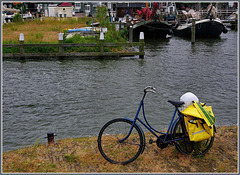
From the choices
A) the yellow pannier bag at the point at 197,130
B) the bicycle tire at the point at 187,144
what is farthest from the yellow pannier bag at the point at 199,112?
the bicycle tire at the point at 187,144

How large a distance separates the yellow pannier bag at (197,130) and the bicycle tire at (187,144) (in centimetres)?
15

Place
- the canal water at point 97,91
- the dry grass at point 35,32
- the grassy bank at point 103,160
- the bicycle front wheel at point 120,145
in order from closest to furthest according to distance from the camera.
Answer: the grassy bank at point 103,160
the bicycle front wheel at point 120,145
the canal water at point 97,91
the dry grass at point 35,32

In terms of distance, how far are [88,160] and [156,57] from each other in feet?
56.8

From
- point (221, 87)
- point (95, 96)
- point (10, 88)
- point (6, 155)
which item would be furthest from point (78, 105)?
point (221, 87)

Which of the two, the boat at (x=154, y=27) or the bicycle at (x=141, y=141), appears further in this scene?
the boat at (x=154, y=27)

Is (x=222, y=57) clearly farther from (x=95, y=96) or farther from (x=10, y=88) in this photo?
(x=10, y=88)

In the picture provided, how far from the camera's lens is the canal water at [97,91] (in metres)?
9.08

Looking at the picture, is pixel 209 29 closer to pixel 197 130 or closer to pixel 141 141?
pixel 197 130

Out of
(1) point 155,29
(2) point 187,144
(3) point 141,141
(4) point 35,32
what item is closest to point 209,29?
(1) point 155,29

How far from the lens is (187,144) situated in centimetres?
526

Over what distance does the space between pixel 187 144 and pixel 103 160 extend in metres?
1.39

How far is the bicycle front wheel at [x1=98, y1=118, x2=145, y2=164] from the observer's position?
16.5ft

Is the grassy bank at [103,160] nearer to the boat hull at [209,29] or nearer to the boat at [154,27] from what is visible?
the boat hull at [209,29]

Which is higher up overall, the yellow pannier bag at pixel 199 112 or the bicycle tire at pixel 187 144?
the yellow pannier bag at pixel 199 112
